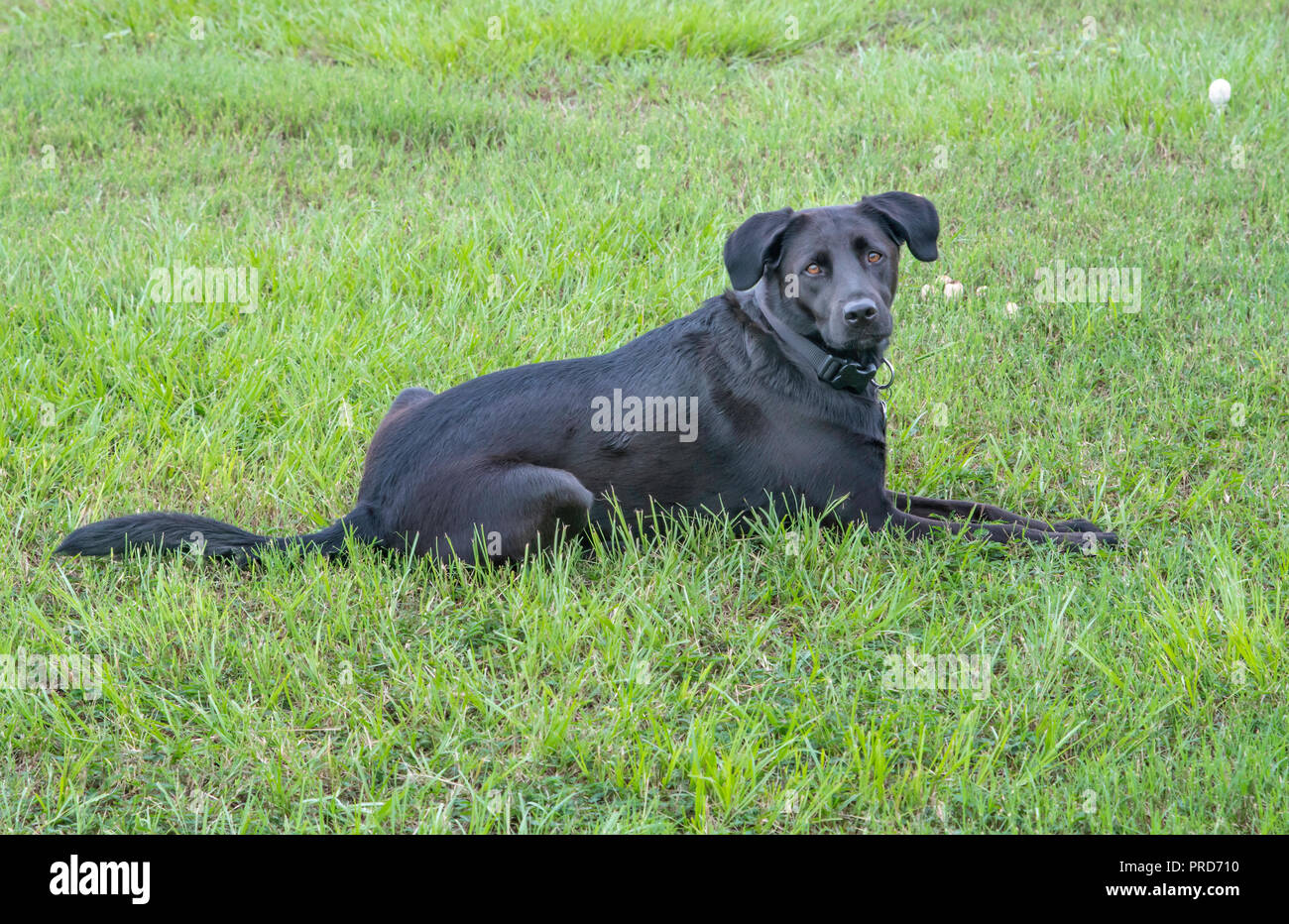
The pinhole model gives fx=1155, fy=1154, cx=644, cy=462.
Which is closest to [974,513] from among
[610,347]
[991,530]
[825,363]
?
[991,530]

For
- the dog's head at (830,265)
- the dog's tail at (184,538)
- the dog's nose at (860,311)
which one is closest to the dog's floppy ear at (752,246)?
the dog's head at (830,265)

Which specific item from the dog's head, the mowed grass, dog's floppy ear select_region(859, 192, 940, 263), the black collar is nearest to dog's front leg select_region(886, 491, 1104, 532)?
the mowed grass

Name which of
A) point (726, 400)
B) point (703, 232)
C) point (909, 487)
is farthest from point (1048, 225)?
point (726, 400)

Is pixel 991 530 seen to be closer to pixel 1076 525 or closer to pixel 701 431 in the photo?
pixel 1076 525

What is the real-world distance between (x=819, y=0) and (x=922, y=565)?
20.4 feet

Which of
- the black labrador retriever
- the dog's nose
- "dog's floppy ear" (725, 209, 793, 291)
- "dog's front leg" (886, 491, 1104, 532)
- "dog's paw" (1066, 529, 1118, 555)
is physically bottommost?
"dog's paw" (1066, 529, 1118, 555)

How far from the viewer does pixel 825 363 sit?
350cm

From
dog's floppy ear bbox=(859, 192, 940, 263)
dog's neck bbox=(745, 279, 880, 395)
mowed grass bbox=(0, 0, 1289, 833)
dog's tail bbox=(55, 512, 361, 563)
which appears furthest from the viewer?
dog's floppy ear bbox=(859, 192, 940, 263)

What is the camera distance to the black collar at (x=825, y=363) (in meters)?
3.48

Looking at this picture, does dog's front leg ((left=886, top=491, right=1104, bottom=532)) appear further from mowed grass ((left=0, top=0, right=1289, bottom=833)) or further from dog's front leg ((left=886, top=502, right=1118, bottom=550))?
mowed grass ((left=0, top=0, right=1289, bottom=833))

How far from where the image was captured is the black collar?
137 inches

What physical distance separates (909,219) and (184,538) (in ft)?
7.86

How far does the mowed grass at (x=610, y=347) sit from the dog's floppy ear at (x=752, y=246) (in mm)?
777

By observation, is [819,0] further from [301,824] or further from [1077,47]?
[301,824]
